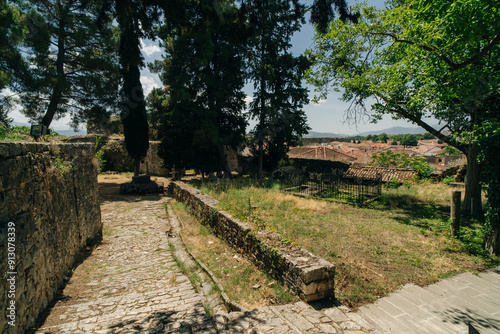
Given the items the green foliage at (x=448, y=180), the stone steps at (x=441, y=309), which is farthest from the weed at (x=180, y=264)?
the green foliage at (x=448, y=180)

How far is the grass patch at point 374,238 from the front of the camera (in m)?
4.66

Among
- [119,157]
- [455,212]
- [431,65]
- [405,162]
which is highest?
[431,65]

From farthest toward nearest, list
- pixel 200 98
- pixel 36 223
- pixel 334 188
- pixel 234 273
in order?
pixel 200 98
pixel 334 188
pixel 234 273
pixel 36 223

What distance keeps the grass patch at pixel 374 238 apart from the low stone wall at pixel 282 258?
0.31 metres

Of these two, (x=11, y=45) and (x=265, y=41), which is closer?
(x=11, y=45)

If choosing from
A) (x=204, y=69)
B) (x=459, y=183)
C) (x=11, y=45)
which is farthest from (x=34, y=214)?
(x=459, y=183)

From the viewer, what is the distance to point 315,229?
7.10 metres

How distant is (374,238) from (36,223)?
23.6ft

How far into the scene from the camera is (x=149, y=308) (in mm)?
3918

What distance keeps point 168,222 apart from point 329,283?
6.73 metres

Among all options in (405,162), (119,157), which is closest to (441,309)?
(405,162)

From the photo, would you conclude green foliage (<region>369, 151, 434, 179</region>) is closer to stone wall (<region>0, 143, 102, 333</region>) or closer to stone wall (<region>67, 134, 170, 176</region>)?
stone wall (<region>0, 143, 102, 333</region>)

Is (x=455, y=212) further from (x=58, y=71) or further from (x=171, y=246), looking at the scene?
(x=58, y=71)

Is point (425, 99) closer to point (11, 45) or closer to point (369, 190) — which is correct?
point (369, 190)
